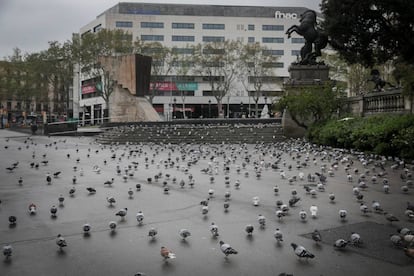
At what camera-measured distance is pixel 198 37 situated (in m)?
87.8

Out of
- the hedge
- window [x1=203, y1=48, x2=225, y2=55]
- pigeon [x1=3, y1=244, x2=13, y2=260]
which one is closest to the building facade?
window [x1=203, y1=48, x2=225, y2=55]

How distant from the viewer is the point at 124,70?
37.4 m

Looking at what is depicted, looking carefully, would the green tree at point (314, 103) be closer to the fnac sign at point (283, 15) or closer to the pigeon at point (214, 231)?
the pigeon at point (214, 231)

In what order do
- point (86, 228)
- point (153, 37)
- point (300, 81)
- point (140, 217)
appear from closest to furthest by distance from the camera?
point (86, 228)
point (140, 217)
point (300, 81)
point (153, 37)

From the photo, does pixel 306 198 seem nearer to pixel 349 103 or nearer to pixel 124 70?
pixel 349 103

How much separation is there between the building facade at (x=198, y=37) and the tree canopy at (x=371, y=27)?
63781mm

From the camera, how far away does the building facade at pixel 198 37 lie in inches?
3285

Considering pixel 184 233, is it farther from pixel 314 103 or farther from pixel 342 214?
pixel 314 103

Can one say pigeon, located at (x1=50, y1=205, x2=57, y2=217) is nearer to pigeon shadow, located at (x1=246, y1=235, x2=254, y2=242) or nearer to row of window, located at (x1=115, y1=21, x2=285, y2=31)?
pigeon shadow, located at (x1=246, y1=235, x2=254, y2=242)

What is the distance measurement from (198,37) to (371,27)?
7540 centimetres

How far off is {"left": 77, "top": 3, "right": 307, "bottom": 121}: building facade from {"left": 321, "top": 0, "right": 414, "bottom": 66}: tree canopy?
63781 millimetres

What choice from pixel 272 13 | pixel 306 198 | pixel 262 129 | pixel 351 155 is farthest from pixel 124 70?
pixel 272 13

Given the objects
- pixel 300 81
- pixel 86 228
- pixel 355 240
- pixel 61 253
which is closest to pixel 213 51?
pixel 300 81

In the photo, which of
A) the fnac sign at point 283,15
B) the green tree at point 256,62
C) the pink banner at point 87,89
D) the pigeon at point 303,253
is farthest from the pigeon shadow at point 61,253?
the fnac sign at point 283,15
